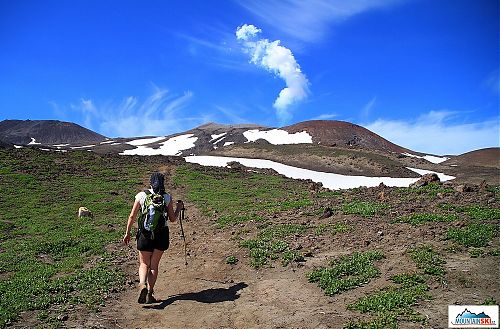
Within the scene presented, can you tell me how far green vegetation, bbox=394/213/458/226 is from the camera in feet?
39.0

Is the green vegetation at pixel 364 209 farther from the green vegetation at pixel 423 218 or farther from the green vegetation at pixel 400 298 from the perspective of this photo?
the green vegetation at pixel 400 298

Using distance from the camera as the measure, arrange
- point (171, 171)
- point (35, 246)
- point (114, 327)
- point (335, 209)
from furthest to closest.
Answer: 1. point (171, 171)
2. point (335, 209)
3. point (35, 246)
4. point (114, 327)

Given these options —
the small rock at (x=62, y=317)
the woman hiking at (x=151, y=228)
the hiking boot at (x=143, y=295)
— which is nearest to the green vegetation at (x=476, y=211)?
the woman hiking at (x=151, y=228)

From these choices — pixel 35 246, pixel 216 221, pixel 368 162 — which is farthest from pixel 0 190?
pixel 368 162

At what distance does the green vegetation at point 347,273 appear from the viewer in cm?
836

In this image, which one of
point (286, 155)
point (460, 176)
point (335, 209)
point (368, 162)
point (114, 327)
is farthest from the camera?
point (286, 155)

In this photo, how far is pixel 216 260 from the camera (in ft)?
37.6

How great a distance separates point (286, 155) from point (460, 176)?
66.3ft

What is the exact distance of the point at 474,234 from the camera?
9.92 meters

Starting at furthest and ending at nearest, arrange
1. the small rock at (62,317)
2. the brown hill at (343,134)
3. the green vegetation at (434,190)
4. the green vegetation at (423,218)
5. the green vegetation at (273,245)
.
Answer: the brown hill at (343,134), the green vegetation at (434,190), the green vegetation at (423,218), the green vegetation at (273,245), the small rock at (62,317)

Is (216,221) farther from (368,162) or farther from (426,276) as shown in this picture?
(368,162)

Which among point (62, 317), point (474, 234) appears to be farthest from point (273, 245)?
point (62, 317)

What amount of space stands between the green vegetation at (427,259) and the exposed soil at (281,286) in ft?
0.56

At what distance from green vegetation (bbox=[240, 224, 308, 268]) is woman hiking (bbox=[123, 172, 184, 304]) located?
3142 mm
